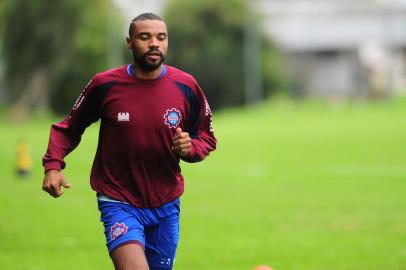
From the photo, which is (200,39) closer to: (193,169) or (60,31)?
(60,31)

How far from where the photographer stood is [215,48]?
7206cm

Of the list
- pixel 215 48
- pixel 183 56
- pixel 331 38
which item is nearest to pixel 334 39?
pixel 331 38

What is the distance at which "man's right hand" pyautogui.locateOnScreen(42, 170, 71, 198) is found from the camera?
6.50m

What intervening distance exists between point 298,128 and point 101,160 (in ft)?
122

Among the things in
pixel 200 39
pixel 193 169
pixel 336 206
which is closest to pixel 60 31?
pixel 200 39

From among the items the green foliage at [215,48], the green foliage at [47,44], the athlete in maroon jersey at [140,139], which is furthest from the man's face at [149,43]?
the green foliage at [215,48]

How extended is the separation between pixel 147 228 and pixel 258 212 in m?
8.92

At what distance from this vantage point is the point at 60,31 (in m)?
52.2

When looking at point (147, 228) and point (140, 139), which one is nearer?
point (140, 139)

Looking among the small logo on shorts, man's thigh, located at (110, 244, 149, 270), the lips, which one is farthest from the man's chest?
man's thigh, located at (110, 244, 149, 270)

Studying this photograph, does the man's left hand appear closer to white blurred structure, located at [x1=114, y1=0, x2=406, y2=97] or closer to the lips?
the lips

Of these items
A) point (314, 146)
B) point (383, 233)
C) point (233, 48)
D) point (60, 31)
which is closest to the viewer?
point (383, 233)

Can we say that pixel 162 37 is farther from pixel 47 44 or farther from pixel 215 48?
pixel 215 48

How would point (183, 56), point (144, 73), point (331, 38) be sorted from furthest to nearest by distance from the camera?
point (331, 38), point (183, 56), point (144, 73)
